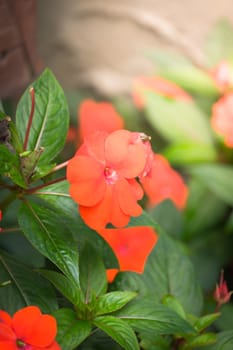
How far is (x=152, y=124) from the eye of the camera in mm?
1781

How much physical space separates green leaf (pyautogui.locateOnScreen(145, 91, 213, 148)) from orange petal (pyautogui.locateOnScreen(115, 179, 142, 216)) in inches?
39.3

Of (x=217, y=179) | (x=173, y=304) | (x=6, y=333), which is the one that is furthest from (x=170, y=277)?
(x=217, y=179)

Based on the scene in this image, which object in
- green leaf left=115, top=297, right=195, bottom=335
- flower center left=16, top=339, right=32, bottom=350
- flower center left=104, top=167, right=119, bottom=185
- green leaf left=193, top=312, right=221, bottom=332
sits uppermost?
flower center left=104, top=167, right=119, bottom=185

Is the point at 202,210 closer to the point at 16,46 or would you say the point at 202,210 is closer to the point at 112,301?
the point at 16,46

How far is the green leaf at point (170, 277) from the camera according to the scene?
87cm

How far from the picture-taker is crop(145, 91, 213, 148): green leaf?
1.68 meters

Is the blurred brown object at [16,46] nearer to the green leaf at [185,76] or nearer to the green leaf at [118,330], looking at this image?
the green leaf at [185,76]

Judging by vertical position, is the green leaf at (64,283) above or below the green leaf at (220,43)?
below

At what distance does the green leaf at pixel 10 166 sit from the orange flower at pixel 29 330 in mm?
136

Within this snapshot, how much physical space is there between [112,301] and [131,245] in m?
0.49

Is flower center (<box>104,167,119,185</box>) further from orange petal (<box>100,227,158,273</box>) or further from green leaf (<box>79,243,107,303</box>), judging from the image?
orange petal (<box>100,227,158,273</box>)

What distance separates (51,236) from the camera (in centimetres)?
70

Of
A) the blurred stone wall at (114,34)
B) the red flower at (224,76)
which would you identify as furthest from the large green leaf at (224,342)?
the blurred stone wall at (114,34)

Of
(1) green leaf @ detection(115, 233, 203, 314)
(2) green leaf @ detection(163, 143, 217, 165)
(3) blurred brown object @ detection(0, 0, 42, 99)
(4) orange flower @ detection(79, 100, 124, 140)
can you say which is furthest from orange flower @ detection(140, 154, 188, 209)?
(1) green leaf @ detection(115, 233, 203, 314)
